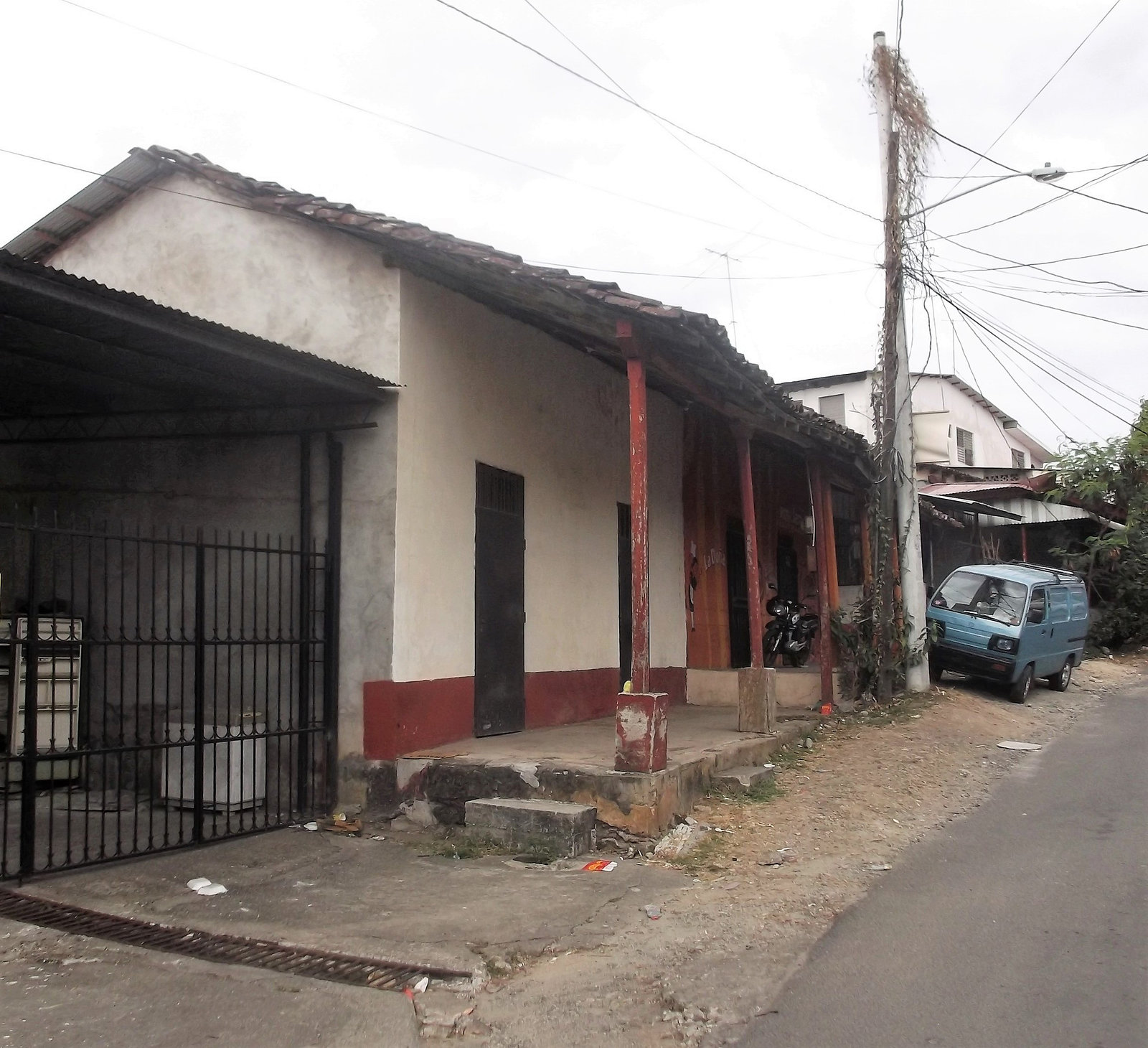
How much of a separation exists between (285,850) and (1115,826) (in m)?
5.61

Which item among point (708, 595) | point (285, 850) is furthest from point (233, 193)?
point (708, 595)

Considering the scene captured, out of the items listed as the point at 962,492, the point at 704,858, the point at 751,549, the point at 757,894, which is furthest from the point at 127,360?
the point at 962,492

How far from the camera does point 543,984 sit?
4.49 metres

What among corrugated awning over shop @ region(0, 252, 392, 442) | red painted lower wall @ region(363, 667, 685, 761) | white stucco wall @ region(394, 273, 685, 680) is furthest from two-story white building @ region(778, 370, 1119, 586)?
corrugated awning over shop @ region(0, 252, 392, 442)

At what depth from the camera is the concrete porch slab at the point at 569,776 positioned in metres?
6.71

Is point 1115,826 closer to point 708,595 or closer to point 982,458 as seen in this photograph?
point 708,595

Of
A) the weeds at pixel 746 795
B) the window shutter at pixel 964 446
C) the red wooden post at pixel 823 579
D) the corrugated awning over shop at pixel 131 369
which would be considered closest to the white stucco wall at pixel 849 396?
the window shutter at pixel 964 446

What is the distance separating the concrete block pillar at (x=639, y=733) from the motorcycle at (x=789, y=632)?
7.71 metres

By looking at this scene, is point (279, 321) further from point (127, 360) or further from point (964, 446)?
point (964, 446)

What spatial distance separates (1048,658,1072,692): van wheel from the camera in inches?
598

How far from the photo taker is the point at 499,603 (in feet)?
29.9

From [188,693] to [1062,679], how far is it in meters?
12.5

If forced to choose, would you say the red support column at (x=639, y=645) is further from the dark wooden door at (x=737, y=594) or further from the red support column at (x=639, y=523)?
the dark wooden door at (x=737, y=594)

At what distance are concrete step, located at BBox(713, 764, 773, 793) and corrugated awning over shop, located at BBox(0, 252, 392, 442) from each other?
393 cm
